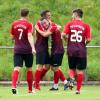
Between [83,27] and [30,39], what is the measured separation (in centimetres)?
141

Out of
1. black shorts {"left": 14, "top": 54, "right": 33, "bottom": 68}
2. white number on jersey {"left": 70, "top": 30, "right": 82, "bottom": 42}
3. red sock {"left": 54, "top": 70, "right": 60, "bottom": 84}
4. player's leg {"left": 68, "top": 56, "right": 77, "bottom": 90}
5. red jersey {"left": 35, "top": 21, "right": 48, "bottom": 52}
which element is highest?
white number on jersey {"left": 70, "top": 30, "right": 82, "bottom": 42}

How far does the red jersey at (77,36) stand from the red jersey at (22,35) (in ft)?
3.38

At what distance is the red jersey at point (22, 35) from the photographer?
15.3 metres

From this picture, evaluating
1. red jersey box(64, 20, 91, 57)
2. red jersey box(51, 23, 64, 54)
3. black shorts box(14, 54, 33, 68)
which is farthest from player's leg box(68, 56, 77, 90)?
red jersey box(51, 23, 64, 54)

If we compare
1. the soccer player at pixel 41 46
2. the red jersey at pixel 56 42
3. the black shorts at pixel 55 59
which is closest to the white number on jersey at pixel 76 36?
the soccer player at pixel 41 46

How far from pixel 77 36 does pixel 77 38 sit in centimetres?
5

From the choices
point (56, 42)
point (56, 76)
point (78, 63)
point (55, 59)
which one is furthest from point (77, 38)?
point (56, 76)

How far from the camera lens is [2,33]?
28.5 meters

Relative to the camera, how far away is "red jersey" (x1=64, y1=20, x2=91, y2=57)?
1559 cm

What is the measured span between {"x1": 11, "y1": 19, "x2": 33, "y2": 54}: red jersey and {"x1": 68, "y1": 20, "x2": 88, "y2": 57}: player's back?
1083mm

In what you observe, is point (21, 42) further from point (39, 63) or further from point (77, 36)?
point (39, 63)

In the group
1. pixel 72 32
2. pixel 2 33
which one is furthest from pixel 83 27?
pixel 2 33

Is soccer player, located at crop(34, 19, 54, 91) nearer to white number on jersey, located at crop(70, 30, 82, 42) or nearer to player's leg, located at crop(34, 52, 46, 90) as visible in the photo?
player's leg, located at crop(34, 52, 46, 90)

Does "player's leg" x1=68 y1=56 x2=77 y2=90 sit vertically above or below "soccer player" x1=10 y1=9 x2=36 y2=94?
below
